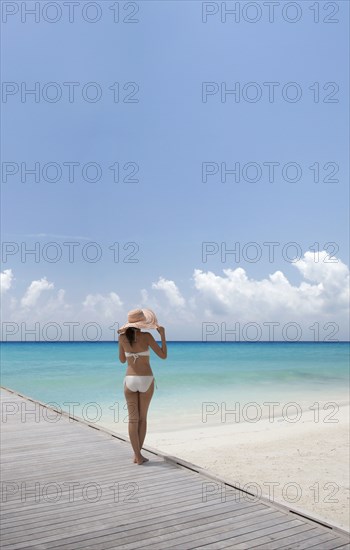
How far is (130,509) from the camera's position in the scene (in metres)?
4.31

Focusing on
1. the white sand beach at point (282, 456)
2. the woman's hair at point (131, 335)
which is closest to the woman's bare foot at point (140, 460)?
the white sand beach at point (282, 456)

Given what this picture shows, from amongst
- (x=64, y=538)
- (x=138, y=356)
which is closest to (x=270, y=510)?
(x=64, y=538)

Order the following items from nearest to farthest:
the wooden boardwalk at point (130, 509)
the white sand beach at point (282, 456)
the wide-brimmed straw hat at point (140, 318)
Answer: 1. the wooden boardwalk at point (130, 509)
2. the wide-brimmed straw hat at point (140, 318)
3. the white sand beach at point (282, 456)

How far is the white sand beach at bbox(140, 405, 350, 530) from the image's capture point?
7.51 m

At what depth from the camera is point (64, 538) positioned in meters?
3.72

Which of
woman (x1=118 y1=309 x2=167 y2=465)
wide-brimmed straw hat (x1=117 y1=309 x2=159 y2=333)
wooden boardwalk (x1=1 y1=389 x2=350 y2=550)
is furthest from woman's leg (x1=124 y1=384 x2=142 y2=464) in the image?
wide-brimmed straw hat (x1=117 y1=309 x2=159 y2=333)

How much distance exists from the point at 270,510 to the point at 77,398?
62.6 feet

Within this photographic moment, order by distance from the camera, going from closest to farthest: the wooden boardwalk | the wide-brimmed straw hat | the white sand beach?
the wooden boardwalk
the wide-brimmed straw hat
the white sand beach

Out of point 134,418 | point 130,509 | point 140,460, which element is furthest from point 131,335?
point 130,509

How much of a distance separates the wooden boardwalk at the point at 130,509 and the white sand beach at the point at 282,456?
4.20ft

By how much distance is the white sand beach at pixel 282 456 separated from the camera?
24.6 ft

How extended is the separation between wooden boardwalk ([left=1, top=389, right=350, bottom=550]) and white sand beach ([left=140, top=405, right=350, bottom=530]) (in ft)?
4.20

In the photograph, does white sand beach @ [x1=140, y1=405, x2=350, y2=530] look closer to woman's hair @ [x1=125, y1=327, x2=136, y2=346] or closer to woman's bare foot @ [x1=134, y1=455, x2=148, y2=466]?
woman's bare foot @ [x1=134, y1=455, x2=148, y2=466]

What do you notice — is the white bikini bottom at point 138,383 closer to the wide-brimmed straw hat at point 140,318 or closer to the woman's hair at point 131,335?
the woman's hair at point 131,335
